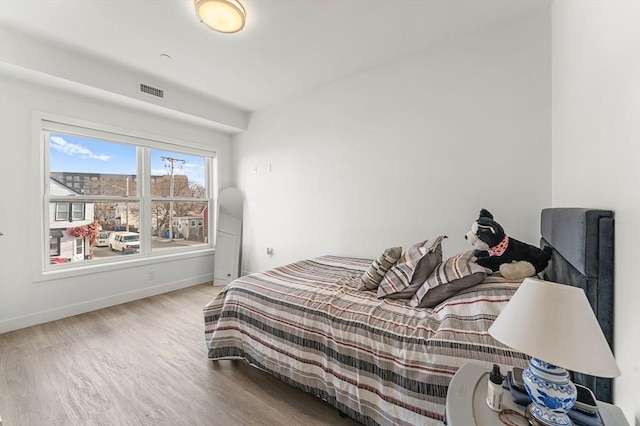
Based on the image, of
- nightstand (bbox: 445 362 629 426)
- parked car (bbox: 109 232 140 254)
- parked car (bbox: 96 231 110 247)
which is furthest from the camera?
parked car (bbox: 109 232 140 254)

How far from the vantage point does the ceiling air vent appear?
3186mm

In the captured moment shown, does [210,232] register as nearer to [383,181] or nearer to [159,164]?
[159,164]

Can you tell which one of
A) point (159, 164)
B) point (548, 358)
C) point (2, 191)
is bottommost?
point (548, 358)

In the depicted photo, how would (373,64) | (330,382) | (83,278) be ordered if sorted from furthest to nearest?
(83,278), (373,64), (330,382)

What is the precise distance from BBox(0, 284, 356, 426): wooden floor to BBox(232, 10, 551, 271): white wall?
174cm

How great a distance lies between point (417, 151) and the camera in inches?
110

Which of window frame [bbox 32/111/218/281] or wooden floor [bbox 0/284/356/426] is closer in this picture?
wooden floor [bbox 0/284/356/426]

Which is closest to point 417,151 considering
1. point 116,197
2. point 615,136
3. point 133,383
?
point 615,136

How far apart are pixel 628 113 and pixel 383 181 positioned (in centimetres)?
216

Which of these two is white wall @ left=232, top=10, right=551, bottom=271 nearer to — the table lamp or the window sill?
the window sill

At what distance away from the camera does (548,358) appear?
667 millimetres

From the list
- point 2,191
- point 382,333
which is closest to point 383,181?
point 382,333

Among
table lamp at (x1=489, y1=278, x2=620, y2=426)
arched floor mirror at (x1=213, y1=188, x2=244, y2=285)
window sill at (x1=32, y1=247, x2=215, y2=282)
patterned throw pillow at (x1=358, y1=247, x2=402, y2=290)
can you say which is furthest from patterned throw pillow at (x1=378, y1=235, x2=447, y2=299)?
window sill at (x1=32, y1=247, x2=215, y2=282)

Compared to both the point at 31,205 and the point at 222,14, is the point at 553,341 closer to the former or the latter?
the point at 222,14
